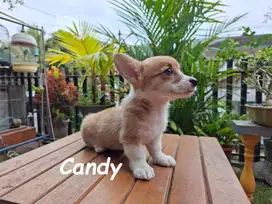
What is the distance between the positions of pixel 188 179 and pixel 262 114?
93cm

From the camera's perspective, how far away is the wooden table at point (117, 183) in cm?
68

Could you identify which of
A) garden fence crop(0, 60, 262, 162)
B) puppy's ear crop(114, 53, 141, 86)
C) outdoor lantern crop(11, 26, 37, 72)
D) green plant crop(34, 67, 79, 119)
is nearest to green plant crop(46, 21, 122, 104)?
garden fence crop(0, 60, 262, 162)

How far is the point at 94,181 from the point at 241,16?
7.00 feet

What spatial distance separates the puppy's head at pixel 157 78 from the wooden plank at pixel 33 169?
592mm

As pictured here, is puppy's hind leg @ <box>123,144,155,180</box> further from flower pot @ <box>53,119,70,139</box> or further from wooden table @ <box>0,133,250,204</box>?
flower pot @ <box>53,119,70,139</box>

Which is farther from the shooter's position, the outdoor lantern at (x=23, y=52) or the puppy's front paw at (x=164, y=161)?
the outdoor lantern at (x=23, y=52)

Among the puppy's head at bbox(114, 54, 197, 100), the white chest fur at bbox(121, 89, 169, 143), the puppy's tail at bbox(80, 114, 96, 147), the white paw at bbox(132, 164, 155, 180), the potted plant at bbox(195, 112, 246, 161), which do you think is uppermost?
the puppy's head at bbox(114, 54, 197, 100)

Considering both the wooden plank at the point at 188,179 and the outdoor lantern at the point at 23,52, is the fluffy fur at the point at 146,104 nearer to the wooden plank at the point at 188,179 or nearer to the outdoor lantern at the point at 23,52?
the wooden plank at the point at 188,179

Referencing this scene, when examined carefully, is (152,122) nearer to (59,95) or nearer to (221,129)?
(221,129)

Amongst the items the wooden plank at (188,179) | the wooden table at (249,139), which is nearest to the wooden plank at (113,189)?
the wooden plank at (188,179)

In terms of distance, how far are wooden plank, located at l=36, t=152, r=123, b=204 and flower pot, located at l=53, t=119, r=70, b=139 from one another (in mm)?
2012

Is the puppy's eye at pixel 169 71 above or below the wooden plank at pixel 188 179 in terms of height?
above

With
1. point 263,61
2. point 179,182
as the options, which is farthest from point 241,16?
point 179,182

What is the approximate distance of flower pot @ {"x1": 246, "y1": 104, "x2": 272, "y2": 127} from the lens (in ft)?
4.45
